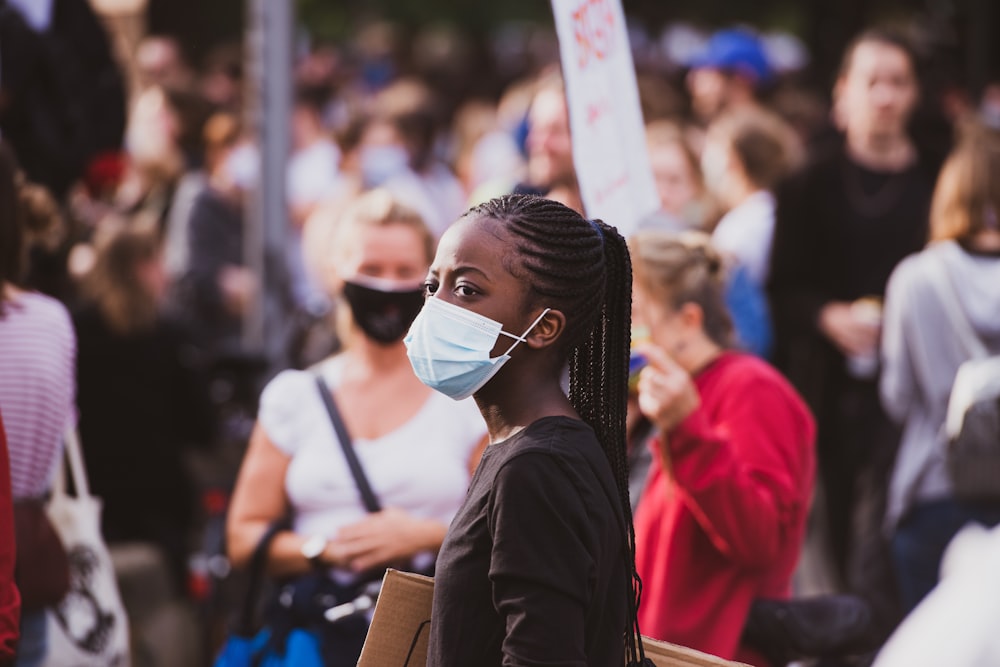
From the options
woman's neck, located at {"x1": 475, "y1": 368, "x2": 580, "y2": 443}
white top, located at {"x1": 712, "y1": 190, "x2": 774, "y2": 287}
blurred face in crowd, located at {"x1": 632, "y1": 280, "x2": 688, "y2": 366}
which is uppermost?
woman's neck, located at {"x1": 475, "y1": 368, "x2": 580, "y2": 443}

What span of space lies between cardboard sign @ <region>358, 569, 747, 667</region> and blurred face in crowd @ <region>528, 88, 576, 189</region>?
3.11 meters

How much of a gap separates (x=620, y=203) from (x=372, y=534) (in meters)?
1.09

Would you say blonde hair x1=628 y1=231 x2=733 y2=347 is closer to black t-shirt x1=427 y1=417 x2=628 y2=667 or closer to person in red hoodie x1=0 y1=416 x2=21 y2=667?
black t-shirt x1=427 y1=417 x2=628 y2=667

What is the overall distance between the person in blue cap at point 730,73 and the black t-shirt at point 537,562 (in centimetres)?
706

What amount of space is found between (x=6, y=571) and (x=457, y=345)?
1.12 m

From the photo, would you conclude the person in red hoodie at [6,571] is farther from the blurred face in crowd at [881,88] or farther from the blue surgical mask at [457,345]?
the blurred face in crowd at [881,88]

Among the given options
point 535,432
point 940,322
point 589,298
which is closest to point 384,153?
point 940,322

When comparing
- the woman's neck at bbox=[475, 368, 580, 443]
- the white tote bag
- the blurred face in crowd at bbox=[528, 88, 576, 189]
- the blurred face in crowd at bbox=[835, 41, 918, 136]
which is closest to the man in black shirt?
the blurred face in crowd at bbox=[835, 41, 918, 136]

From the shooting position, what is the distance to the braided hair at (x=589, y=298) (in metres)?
2.59

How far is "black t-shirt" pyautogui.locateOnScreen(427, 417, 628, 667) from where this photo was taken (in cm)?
237

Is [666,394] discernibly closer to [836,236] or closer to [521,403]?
[521,403]

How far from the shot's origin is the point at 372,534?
3918 millimetres

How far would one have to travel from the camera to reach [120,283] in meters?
6.57

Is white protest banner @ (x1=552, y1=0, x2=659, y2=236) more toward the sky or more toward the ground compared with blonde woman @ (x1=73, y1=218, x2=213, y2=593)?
more toward the sky
